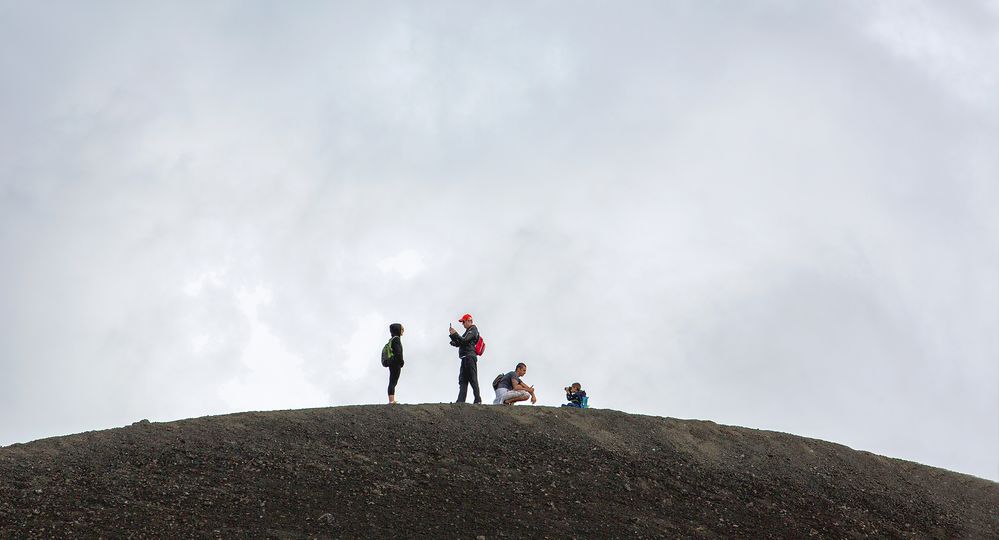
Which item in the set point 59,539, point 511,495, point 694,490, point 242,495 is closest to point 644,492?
point 694,490

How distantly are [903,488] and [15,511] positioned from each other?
59.3ft

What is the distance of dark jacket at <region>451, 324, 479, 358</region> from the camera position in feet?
79.4

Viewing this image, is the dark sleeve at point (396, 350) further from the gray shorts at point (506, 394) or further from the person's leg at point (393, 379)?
the gray shorts at point (506, 394)

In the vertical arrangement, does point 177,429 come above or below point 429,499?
above

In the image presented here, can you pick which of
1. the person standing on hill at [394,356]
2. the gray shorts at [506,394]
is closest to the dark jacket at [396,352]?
the person standing on hill at [394,356]

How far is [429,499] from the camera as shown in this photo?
19.4 m

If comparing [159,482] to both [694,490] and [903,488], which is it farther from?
[903,488]

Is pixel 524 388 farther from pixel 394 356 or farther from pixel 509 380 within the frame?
pixel 394 356

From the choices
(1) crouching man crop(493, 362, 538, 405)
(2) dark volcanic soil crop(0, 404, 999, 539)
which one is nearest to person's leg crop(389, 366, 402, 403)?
(2) dark volcanic soil crop(0, 404, 999, 539)

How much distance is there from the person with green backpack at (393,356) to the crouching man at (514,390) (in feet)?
8.02

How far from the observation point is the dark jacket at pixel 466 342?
24203 millimetres

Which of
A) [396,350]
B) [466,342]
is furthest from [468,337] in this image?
[396,350]

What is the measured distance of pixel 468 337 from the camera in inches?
953

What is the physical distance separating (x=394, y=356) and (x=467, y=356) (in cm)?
166
